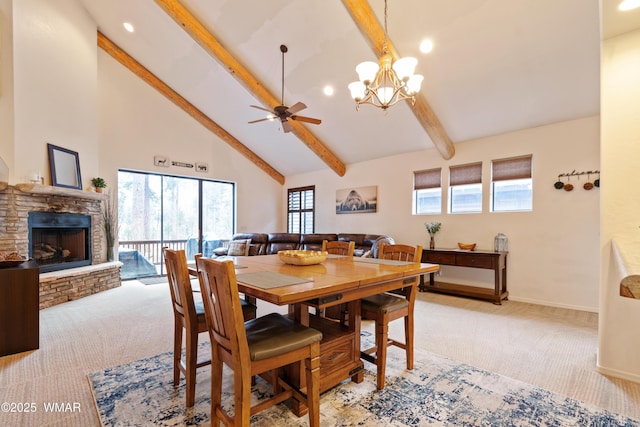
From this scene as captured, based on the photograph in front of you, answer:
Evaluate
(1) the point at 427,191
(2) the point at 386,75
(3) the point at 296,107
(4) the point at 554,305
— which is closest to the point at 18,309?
(3) the point at 296,107

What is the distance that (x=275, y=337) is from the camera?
1.52 m

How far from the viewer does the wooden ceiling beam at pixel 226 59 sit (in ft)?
13.7

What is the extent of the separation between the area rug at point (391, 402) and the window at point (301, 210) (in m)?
5.60

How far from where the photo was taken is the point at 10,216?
369 centimetres

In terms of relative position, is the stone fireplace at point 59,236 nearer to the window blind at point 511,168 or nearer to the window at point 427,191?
the window at point 427,191

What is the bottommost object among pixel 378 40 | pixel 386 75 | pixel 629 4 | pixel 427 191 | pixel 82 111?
pixel 427 191

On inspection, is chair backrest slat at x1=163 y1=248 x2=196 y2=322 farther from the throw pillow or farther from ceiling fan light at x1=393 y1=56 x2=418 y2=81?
the throw pillow

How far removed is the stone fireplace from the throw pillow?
222 cm

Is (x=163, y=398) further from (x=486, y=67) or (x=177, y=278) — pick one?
(x=486, y=67)

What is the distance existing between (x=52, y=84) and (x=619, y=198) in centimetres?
667

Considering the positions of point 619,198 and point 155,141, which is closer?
point 619,198

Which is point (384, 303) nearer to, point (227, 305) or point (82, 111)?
point (227, 305)

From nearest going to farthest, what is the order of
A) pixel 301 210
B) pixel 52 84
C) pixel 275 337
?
pixel 275 337, pixel 52 84, pixel 301 210

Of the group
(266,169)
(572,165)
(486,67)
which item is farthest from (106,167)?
(572,165)
